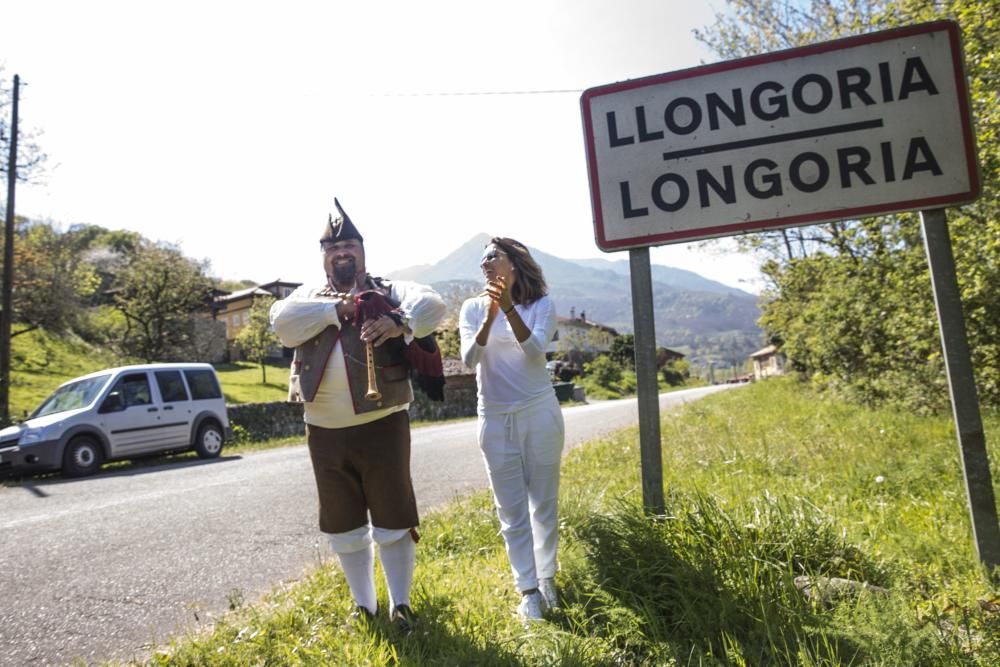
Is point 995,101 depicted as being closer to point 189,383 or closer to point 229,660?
point 229,660

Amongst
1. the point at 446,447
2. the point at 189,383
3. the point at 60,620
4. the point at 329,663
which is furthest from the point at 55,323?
the point at 329,663

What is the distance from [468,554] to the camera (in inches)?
167

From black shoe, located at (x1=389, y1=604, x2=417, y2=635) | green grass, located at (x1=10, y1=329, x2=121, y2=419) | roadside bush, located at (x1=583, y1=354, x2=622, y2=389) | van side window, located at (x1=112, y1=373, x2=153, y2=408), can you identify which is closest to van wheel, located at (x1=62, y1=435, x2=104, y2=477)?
van side window, located at (x1=112, y1=373, x2=153, y2=408)

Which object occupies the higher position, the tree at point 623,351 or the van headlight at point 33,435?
the tree at point 623,351

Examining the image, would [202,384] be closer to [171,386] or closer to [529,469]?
[171,386]

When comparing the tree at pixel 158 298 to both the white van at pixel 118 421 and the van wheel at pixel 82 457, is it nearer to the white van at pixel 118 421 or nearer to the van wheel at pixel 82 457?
the white van at pixel 118 421

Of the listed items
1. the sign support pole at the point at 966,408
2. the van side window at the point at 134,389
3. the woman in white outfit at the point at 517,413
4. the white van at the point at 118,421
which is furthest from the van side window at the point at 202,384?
the sign support pole at the point at 966,408

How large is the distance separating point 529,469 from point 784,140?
81.4 inches

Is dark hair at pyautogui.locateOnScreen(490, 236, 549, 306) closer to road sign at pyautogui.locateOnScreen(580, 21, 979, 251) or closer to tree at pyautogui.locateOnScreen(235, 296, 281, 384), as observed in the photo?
road sign at pyautogui.locateOnScreen(580, 21, 979, 251)

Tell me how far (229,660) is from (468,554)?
5.43 feet

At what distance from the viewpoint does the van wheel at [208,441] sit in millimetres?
13281

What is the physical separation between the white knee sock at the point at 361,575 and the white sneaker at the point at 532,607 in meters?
0.73

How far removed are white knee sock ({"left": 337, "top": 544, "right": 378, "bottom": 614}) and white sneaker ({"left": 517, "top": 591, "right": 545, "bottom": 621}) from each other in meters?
0.73

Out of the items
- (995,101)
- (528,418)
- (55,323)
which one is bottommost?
(528,418)
